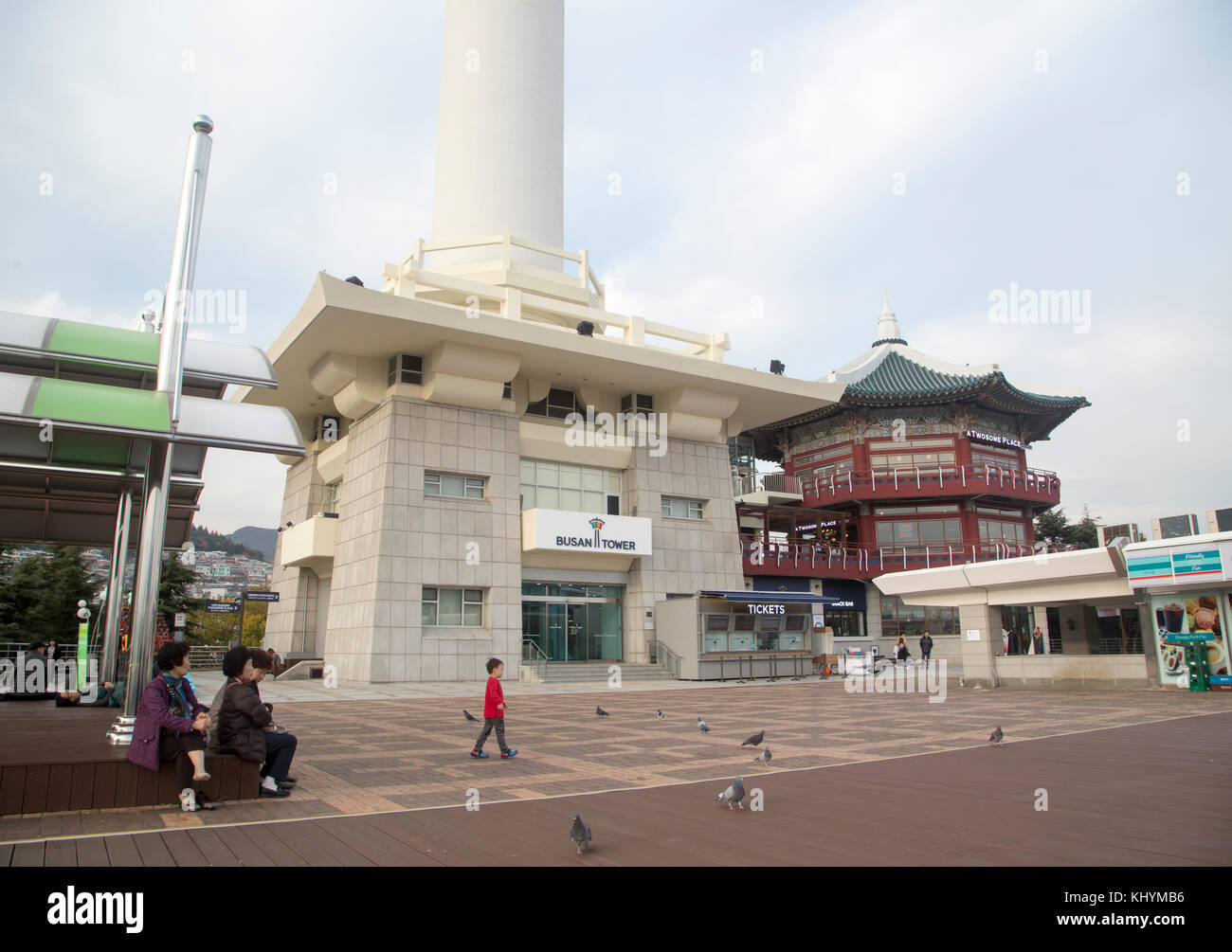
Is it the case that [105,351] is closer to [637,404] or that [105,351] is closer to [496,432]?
[496,432]

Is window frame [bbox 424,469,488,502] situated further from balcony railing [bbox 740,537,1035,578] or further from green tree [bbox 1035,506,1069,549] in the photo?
green tree [bbox 1035,506,1069,549]

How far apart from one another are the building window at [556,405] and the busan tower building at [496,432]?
0.09 metres

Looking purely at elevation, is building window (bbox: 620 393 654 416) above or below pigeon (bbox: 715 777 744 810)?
above

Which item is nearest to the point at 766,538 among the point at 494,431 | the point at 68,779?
the point at 494,431

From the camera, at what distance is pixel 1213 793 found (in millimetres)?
7707

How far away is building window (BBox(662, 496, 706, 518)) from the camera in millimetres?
35094

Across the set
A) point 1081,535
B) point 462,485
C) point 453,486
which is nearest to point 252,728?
point 453,486

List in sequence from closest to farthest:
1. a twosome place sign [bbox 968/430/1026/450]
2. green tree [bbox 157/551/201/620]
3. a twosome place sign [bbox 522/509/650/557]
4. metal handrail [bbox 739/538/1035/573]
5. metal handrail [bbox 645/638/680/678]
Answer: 1. a twosome place sign [bbox 522/509/650/557]
2. metal handrail [bbox 645/638/680/678]
3. green tree [bbox 157/551/201/620]
4. metal handrail [bbox 739/538/1035/573]
5. a twosome place sign [bbox 968/430/1026/450]

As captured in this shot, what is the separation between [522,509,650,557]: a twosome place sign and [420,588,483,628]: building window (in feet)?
8.88

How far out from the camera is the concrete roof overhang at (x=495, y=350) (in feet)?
87.6

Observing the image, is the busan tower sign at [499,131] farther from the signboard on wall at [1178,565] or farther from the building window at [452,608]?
the signboard on wall at [1178,565]

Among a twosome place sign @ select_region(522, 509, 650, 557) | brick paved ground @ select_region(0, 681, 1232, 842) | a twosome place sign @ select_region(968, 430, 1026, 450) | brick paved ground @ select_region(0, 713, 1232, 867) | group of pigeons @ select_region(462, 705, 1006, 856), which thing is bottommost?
brick paved ground @ select_region(0, 681, 1232, 842)

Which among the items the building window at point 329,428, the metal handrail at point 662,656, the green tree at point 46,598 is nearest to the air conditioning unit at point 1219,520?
the metal handrail at point 662,656

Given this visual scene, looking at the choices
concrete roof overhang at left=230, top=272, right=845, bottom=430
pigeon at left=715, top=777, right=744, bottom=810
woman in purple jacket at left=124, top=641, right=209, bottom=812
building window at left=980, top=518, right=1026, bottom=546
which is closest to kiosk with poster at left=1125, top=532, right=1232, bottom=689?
concrete roof overhang at left=230, top=272, right=845, bottom=430
